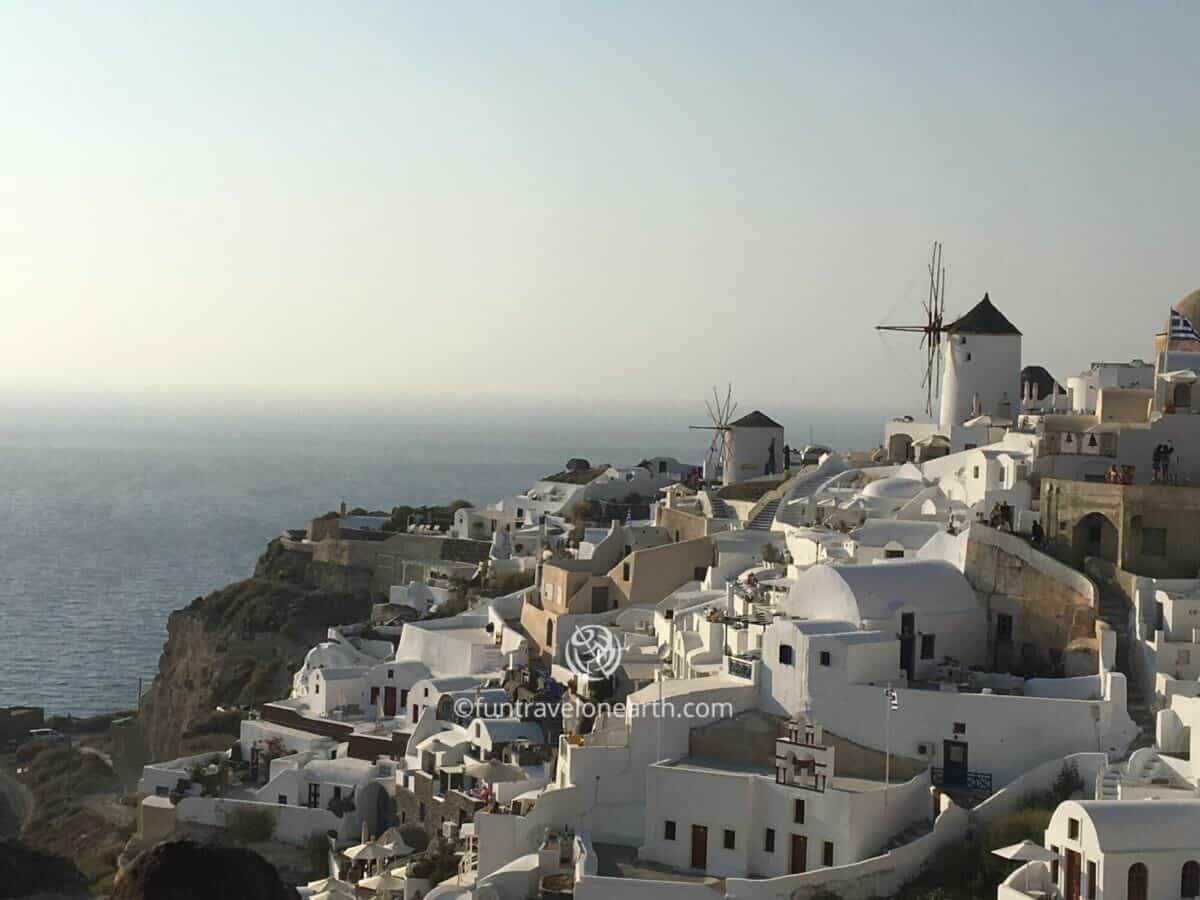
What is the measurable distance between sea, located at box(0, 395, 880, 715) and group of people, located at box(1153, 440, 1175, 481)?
105 ft

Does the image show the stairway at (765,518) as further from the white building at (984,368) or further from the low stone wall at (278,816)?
the low stone wall at (278,816)

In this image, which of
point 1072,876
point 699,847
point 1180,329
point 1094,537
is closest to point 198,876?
point 699,847

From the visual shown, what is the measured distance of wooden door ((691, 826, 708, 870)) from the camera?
21.4m

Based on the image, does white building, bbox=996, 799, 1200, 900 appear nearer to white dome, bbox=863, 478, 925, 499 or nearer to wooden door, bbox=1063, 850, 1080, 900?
wooden door, bbox=1063, 850, 1080, 900

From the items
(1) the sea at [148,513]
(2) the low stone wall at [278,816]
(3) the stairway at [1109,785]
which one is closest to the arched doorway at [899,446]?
(2) the low stone wall at [278,816]

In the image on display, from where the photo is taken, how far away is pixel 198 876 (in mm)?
18812

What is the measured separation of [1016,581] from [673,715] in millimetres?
5324

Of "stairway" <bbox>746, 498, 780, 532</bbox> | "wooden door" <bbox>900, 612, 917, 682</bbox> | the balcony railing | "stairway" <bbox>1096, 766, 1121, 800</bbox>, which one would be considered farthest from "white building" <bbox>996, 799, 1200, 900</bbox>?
"stairway" <bbox>746, 498, 780, 532</bbox>

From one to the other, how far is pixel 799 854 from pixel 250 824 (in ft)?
34.6

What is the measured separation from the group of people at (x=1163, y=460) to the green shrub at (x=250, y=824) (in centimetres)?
1470

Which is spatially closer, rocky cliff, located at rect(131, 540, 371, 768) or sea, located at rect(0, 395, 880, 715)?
rocky cliff, located at rect(131, 540, 371, 768)

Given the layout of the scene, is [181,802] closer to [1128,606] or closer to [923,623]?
[923,623]

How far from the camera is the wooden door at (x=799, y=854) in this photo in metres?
21.0

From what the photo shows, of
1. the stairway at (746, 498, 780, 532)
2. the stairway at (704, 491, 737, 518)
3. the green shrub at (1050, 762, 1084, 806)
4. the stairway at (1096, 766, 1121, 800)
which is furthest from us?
the stairway at (704, 491, 737, 518)
